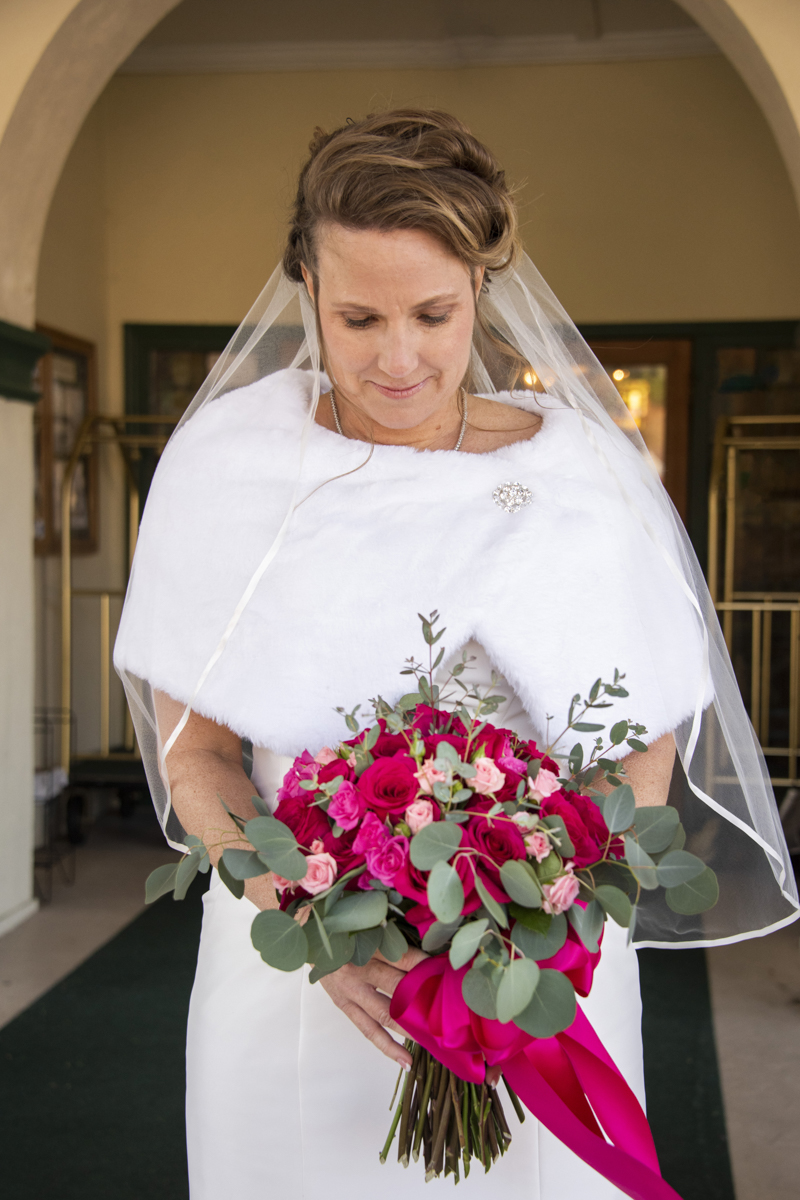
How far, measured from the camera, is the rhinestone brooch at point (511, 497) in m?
1.48

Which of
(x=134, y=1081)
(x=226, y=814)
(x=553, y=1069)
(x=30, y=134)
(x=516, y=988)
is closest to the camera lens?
(x=516, y=988)

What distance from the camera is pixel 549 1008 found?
988 millimetres

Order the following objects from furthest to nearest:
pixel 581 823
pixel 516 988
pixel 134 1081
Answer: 1. pixel 134 1081
2. pixel 581 823
3. pixel 516 988

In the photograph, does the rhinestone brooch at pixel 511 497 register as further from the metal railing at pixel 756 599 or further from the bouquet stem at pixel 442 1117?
the metal railing at pixel 756 599

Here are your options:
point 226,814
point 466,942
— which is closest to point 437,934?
point 466,942

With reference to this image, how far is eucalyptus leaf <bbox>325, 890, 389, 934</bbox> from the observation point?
40.7 inches

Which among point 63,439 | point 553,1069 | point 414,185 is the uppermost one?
point 63,439

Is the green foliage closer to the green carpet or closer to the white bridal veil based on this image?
the white bridal veil

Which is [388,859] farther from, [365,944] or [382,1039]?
[382,1039]

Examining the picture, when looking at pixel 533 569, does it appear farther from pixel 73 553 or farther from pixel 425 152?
pixel 73 553

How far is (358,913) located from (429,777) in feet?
0.49

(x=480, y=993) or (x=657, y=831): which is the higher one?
(x=657, y=831)

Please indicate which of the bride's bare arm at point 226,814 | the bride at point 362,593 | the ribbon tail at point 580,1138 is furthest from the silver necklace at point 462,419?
the ribbon tail at point 580,1138

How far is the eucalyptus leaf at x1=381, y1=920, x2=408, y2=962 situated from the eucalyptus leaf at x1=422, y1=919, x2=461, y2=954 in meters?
0.04
